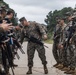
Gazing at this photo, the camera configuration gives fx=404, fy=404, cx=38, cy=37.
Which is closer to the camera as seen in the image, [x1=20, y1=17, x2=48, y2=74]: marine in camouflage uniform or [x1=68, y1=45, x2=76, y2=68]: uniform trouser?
[x1=20, y1=17, x2=48, y2=74]: marine in camouflage uniform

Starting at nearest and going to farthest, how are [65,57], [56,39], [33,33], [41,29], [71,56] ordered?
[41,29]
[33,33]
[71,56]
[65,57]
[56,39]

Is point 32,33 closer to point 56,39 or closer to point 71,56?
point 71,56

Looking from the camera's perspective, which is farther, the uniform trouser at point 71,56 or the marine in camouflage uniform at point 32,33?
the uniform trouser at point 71,56

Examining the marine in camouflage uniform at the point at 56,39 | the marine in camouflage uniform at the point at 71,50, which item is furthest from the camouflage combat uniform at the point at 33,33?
the marine in camouflage uniform at the point at 56,39

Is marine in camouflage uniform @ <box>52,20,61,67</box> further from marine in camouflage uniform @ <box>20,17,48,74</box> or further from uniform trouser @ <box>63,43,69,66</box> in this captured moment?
marine in camouflage uniform @ <box>20,17,48,74</box>

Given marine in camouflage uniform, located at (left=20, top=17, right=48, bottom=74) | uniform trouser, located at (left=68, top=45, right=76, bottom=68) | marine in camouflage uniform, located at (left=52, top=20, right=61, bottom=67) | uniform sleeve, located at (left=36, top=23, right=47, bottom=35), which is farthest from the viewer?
marine in camouflage uniform, located at (left=52, top=20, right=61, bottom=67)

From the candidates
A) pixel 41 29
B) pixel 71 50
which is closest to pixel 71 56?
pixel 71 50

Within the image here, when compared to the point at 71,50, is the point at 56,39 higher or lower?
higher

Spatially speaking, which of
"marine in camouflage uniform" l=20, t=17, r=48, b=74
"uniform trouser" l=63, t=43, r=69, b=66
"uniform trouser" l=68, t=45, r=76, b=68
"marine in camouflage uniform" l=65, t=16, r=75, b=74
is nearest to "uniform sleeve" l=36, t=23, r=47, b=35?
"marine in camouflage uniform" l=20, t=17, r=48, b=74

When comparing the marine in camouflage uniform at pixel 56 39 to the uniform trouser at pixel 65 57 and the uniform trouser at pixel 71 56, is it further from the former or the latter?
the uniform trouser at pixel 71 56

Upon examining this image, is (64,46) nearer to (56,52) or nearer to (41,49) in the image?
(41,49)

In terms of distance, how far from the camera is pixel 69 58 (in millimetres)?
13312

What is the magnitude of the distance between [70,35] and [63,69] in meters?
1.86

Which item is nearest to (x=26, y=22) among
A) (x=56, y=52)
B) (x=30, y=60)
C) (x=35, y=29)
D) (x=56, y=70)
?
(x=35, y=29)
